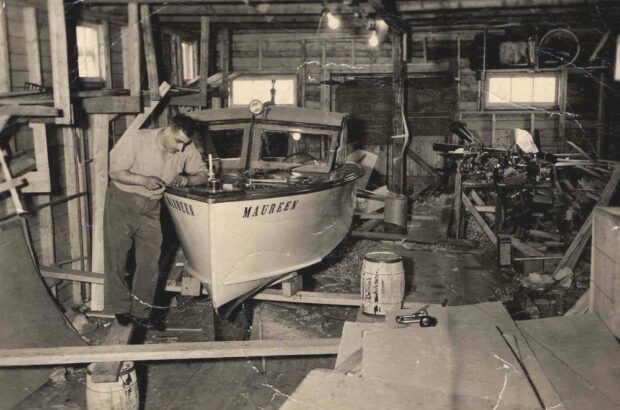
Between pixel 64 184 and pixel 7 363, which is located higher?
pixel 64 184

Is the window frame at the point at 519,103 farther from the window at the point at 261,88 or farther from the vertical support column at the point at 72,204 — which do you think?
the vertical support column at the point at 72,204

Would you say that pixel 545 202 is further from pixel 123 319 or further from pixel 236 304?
→ pixel 123 319

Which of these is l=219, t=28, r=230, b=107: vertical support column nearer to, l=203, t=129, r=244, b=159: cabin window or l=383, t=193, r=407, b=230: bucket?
l=383, t=193, r=407, b=230: bucket

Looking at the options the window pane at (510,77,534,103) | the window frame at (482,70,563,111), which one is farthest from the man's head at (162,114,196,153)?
the window pane at (510,77,534,103)

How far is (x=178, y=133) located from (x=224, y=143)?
69.7 inches

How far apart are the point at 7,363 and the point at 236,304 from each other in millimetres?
2293

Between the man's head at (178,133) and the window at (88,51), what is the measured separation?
3.39 m

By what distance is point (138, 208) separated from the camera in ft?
19.1

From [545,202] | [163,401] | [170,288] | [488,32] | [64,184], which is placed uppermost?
[488,32]

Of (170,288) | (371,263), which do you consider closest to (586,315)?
(371,263)

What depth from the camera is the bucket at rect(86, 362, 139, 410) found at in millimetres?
4137

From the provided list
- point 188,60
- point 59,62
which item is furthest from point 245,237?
point 188,60

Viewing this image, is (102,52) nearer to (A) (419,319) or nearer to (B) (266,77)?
(B) (266,77)

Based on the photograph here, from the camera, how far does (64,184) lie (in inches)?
285
